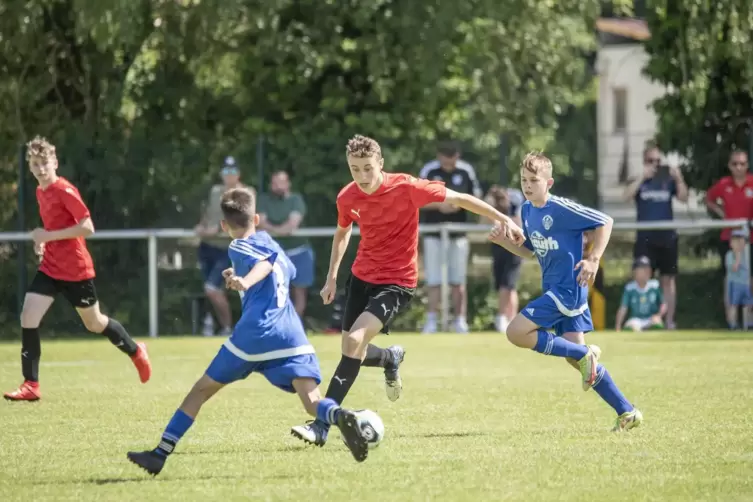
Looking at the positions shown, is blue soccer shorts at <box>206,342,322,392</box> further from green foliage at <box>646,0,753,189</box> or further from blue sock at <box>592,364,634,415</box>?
green foliage at <box>646,0,753,189</box>

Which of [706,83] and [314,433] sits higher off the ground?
[706,83]

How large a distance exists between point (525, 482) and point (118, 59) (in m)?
16.2

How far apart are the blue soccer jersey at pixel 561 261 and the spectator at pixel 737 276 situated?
9324 millimetres

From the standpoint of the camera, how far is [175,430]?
24.9 feet

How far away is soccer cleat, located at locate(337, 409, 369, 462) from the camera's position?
7.45m

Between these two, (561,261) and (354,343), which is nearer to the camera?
(354,343)

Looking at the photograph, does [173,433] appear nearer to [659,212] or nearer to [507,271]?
[507,271]

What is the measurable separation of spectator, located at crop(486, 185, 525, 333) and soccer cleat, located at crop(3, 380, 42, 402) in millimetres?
8319

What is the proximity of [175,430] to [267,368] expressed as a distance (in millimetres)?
621

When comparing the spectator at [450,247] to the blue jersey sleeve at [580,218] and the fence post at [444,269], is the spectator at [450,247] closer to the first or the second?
the fence post at [444,269]

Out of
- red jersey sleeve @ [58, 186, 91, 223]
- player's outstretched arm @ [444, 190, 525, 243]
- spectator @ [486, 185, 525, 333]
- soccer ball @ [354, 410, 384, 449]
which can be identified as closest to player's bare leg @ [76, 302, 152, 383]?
red jersey sleeve @ [58, 186, 91, 223]

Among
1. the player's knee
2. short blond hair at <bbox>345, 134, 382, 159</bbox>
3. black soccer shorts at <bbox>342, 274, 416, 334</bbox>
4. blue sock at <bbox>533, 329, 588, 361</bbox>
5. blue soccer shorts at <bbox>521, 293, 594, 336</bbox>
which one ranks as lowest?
blue sock at <bbox>533, 329, 588, 361</bbox>

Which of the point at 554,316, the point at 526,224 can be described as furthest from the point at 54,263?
the point at 554,316

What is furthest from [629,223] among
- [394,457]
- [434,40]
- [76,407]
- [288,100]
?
[394,457]
